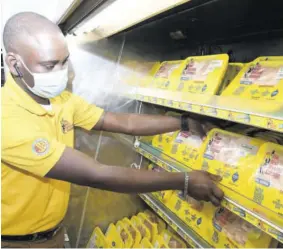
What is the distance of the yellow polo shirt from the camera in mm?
1272

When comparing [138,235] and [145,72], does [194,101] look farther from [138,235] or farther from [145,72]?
[138,235]

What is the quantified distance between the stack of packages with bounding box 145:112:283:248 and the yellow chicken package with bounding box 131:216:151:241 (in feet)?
1.12

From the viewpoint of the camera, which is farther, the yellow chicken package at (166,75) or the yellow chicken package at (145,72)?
the yellow chicken package at (145,72)

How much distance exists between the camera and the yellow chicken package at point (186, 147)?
1726mm

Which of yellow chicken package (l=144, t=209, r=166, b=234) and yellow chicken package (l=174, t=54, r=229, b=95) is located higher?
yellow chicken package (l=174, t=54, r=229, b=95)

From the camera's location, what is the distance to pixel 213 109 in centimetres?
131

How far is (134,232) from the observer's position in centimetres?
221

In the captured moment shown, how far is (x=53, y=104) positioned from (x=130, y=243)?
45.2 inches

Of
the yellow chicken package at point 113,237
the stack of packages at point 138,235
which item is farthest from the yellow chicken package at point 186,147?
the yellow chicken package at point 113,237

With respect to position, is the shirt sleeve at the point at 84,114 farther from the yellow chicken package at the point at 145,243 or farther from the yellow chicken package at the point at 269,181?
the yellow chicken package at the point at 269,181

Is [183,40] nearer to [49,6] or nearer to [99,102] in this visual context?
[99,102]

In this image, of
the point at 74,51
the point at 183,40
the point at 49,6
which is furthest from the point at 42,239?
the point at 49,6

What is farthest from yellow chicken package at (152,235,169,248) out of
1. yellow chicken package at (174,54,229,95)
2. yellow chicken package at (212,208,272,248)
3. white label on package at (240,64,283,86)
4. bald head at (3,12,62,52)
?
bald head at (3,12,62,52)

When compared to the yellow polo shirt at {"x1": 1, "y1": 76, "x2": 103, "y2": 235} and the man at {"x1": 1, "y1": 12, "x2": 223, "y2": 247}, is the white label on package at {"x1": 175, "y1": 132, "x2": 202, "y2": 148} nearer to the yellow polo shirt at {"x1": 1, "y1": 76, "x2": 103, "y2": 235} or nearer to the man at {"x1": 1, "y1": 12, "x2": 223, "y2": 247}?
the man at {"x1": 1, "y1": 12, "x2": 223, "y2": 247}
